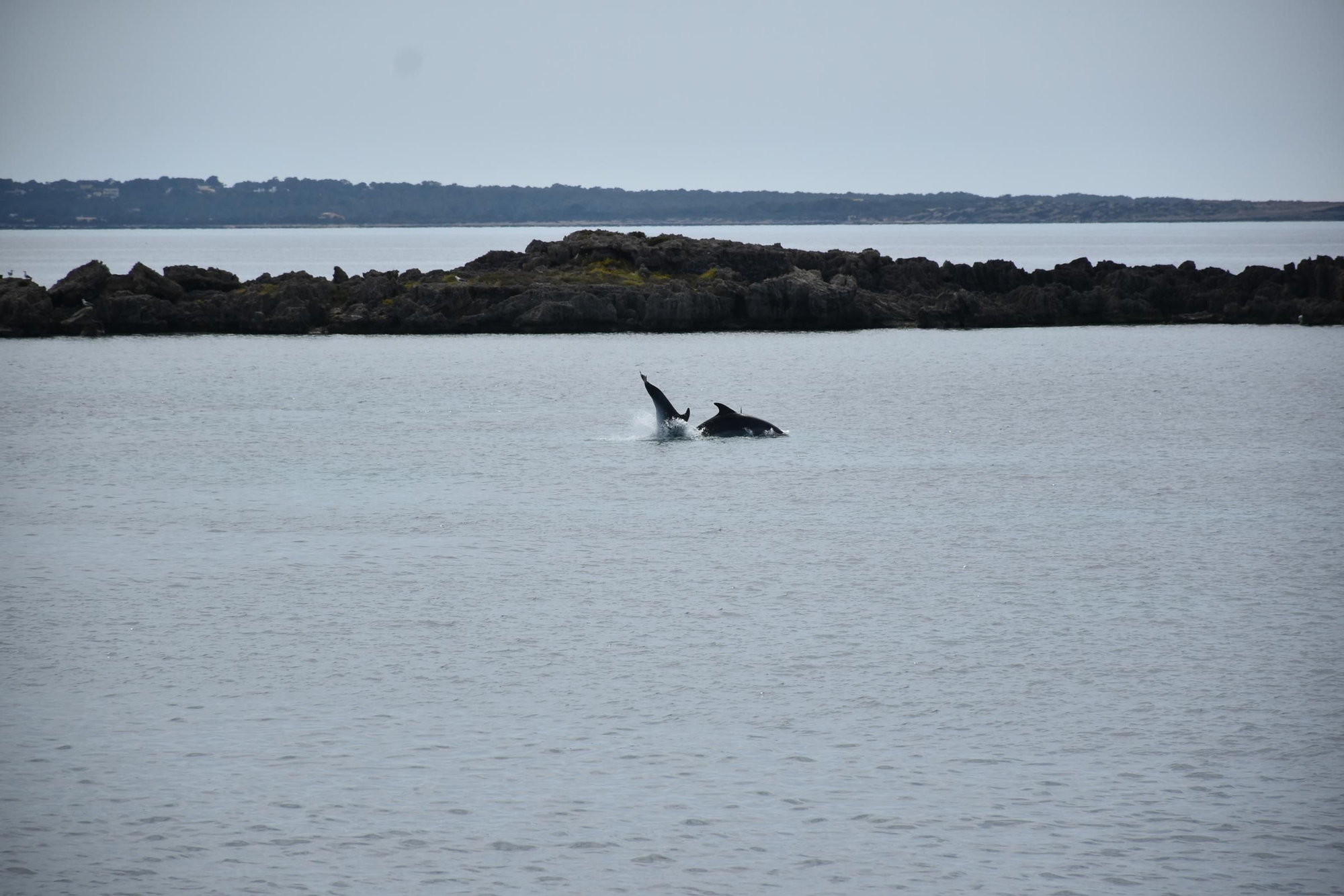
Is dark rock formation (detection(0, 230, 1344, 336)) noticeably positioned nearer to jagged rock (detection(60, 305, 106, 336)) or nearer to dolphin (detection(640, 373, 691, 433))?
jagged rock (detection(60, 305, 106, 336))

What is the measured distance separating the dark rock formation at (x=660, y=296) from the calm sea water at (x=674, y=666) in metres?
43.8

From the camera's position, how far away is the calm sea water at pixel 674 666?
1291 centimetres

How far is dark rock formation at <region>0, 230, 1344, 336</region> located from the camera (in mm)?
87500

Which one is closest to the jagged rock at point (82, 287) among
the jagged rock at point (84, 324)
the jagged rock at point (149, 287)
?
the jagged rock at point (149, 287)

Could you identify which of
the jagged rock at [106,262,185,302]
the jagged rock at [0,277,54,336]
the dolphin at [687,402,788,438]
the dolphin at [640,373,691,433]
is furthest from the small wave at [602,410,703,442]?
the jagged rock at [0,277,54,336]

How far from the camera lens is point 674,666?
18828 millimetres

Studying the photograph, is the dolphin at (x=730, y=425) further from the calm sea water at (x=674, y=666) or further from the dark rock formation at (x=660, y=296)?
the dark rock formation at (x=660, y=296)

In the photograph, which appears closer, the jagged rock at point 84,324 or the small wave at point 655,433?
the small wave at point 655,433

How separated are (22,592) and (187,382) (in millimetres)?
42454

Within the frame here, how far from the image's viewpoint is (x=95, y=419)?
2014 inches

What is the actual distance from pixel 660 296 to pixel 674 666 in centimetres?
6842

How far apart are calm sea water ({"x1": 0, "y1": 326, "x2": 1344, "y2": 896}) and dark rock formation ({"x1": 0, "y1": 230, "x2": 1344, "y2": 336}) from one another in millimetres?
43823

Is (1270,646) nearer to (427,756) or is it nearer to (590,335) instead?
(427,756)

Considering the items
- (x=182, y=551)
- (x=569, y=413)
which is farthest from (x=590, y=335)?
(x=182, y=551)
